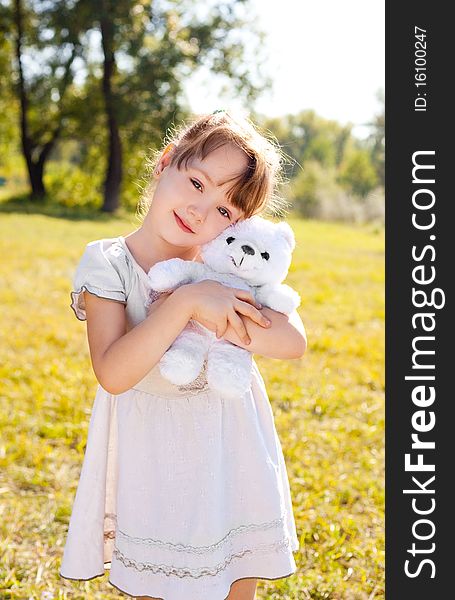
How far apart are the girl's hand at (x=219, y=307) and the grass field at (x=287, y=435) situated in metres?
0.68

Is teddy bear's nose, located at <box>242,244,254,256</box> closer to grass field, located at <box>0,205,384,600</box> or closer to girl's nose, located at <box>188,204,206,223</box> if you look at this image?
girl's nose, located at <box>188,204,206,223</box>

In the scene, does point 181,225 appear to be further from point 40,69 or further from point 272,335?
point 40,69

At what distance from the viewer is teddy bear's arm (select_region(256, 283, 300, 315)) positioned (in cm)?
150

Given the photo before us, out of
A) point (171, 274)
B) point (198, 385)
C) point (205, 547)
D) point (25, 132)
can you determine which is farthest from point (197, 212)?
point (25, 132)

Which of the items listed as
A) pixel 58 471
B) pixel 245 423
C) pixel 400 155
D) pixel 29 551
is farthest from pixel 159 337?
pixel 58 471

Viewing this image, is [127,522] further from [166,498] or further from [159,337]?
[159,337]

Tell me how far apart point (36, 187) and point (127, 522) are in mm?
15525

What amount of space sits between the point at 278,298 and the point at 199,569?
1.98 feet

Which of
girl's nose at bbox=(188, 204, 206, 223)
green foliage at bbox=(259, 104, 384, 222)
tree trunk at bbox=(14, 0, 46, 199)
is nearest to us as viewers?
girl's nose at bbox=(188, 204, 206, 223)

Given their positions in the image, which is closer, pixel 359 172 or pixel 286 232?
pixel 286 232

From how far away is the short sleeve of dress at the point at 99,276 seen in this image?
148 centimetres

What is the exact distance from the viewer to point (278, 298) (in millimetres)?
1500

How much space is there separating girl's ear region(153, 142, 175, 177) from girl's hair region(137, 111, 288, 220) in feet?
0.04

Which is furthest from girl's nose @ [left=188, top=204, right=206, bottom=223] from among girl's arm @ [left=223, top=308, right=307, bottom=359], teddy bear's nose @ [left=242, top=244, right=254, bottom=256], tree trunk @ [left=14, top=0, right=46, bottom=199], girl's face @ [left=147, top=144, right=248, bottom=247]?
tree trunk @ [left=14, top=0, right=46, bottom=199]
